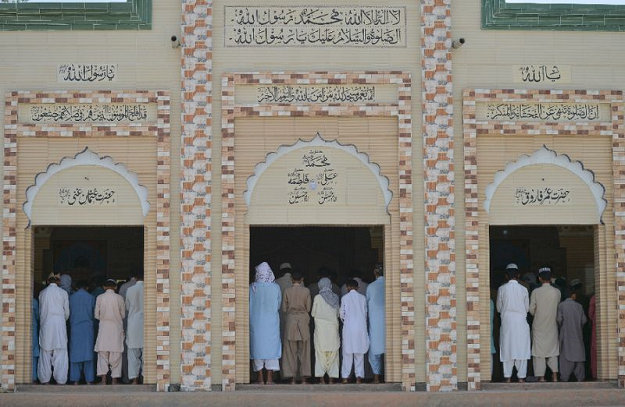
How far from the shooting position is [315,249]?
48.7 ft

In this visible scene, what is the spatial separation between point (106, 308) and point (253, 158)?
2.21 meters

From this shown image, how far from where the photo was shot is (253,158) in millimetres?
10664

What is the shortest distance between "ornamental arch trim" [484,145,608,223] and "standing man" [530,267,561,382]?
952 millimetres

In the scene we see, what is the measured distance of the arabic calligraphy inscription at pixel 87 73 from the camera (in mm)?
10727

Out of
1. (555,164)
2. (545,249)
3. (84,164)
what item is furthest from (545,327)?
(84,164)

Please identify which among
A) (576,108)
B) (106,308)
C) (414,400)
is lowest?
(414,400)

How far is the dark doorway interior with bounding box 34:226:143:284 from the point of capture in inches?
579

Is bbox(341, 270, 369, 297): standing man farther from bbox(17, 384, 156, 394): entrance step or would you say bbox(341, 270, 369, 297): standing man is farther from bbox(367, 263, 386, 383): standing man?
bbox(17, 384, 156, 394): entrance step

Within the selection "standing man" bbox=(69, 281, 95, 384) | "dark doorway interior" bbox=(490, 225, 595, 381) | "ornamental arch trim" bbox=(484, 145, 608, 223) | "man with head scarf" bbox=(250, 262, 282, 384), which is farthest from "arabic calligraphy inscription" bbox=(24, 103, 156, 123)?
"dark doorway interior" bbox=(490, 225, 595, 381)

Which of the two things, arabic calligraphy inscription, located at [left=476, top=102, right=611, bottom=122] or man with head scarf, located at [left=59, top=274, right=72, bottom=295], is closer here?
arabic calligraphy inscription, located at [left=476, top=102, right=611, bottom=122]

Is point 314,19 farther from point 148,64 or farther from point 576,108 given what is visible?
point 576,108

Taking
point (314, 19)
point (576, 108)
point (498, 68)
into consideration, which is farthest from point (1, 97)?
point (576, 108)

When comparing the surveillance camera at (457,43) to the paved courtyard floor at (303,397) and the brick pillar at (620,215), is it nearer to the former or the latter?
the brick pillar at (620,215)

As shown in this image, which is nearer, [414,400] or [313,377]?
[414,400]
